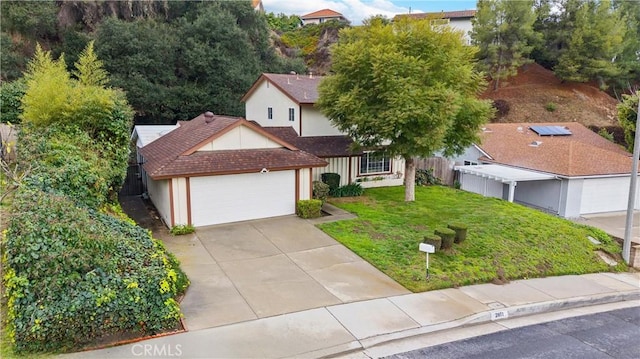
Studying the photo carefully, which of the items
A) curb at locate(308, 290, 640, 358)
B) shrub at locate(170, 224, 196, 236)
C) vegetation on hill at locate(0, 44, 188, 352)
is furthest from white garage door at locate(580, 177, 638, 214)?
vegetation on hill at locate(0, 44, 188, 352)

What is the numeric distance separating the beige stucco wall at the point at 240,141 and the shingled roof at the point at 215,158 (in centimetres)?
13

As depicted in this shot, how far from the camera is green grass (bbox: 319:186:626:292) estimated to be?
1184 cm

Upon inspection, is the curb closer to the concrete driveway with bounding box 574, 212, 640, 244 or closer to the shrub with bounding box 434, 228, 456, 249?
the shrub with bounding box 434, 228, 456, 249

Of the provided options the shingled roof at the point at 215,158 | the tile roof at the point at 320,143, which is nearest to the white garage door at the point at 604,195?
the tile roof at the point at 320,143

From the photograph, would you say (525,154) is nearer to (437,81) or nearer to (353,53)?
(437,81)

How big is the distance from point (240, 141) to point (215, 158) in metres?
1.24

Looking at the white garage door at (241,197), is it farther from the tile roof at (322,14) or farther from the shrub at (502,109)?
the tile roof at (322,14)

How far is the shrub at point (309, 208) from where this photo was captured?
53.7ft

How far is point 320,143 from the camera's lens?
20.8 meters

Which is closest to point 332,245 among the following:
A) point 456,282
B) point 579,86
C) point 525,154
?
point 456,282

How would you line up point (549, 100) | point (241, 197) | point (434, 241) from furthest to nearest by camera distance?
1. point (549, 100)
2. point (241, 197)
3. point (434, 241)

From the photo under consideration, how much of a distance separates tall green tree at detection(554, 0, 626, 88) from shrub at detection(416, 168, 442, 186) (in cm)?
2669

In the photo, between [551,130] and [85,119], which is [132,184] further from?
[551,130]

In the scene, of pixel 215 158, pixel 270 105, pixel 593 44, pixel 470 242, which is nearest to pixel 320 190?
pixel 215 158
